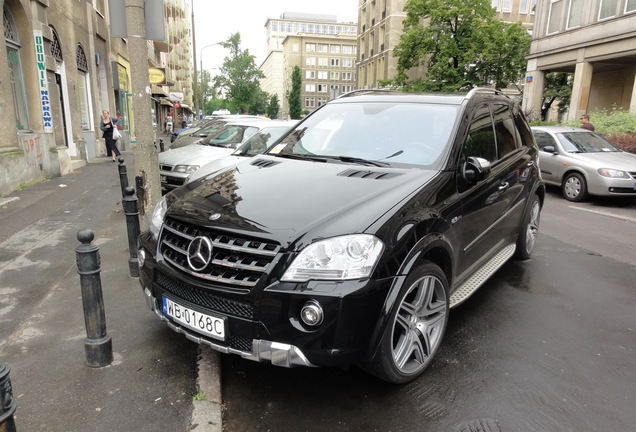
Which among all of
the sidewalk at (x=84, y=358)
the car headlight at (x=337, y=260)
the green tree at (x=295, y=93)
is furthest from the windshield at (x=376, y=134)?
the green tree at (x=295, y=93)

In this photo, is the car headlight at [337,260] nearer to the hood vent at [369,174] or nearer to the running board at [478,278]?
the hood vent at [369,174]

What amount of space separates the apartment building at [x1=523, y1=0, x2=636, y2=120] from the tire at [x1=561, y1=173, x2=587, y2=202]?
13.7 meters

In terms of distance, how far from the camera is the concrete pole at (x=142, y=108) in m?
5.02

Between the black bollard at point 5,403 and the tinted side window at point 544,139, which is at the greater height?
the tinted side window at point 544,139

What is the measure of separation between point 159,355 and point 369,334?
1.66 metres

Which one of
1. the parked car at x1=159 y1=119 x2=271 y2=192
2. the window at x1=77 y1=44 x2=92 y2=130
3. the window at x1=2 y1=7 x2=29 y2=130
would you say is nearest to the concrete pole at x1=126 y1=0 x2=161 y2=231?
the parked car at x1=159 y1=119 x2=271 y2=192

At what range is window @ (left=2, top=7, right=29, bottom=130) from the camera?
10047mm

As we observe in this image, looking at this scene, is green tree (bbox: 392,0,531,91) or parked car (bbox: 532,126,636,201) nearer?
parked car (bbox: 532,126,636,201)

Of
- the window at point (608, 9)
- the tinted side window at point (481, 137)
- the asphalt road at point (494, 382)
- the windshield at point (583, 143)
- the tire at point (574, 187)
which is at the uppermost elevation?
the window at point (608, 9)

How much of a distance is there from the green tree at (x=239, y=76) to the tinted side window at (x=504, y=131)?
6513 cm

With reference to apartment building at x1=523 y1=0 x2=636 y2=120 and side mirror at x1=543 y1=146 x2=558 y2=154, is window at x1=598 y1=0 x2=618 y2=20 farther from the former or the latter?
side mirror at x1=543 y1=146 x2=558 y2=154

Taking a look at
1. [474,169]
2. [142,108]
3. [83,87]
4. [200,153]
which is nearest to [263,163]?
[474,169]

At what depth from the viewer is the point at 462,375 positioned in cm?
306

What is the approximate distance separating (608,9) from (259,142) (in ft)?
72.4
